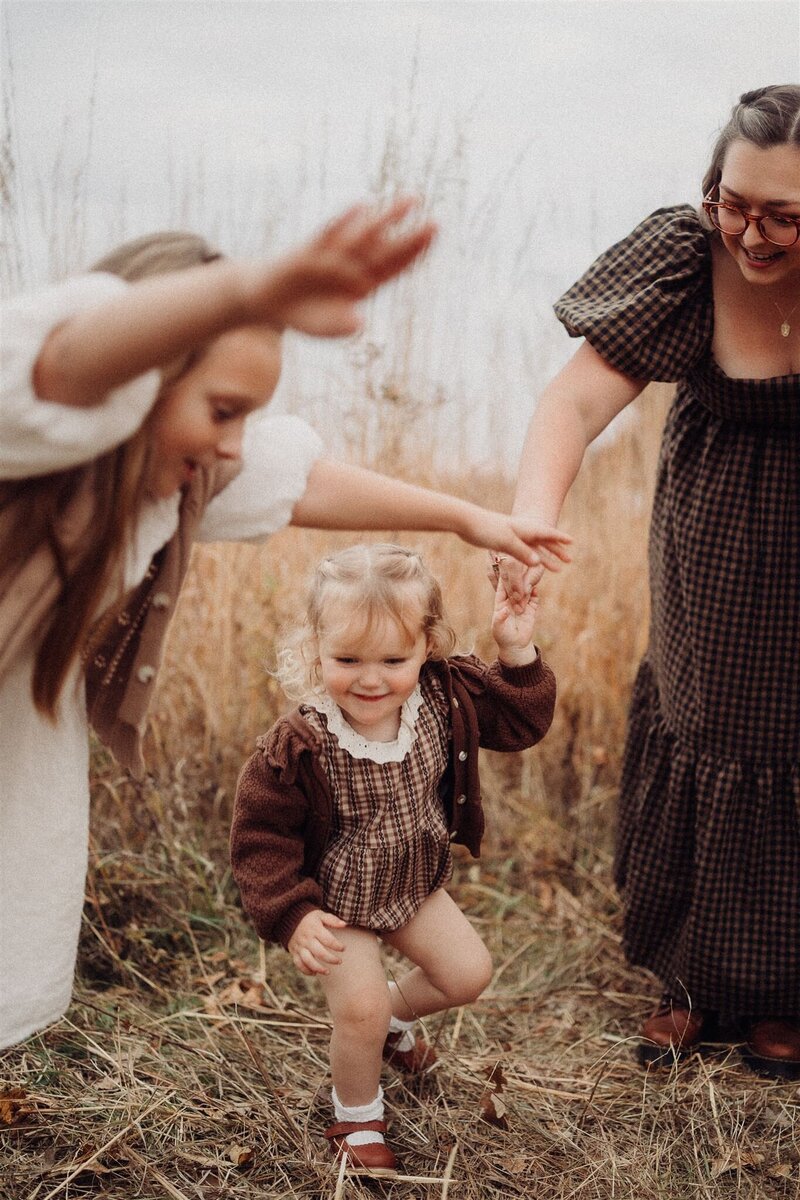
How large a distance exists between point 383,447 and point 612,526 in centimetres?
89

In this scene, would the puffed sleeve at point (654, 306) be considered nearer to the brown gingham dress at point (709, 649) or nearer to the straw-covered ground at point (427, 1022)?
the brown gingham dress at point (709, 649)

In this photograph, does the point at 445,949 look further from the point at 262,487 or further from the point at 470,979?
the point at 262,487

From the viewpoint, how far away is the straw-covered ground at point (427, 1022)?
2137 millimetres

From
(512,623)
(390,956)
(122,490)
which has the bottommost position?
(390,956)

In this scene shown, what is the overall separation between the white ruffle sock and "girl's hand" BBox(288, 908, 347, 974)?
34 centimetres

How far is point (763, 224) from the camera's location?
2.02 metres

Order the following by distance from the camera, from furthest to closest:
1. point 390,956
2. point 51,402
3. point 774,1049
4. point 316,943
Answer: point 390,956 < point 774,1049 < point 316,943 < point 51,402

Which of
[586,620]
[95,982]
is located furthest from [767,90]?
[95,982]

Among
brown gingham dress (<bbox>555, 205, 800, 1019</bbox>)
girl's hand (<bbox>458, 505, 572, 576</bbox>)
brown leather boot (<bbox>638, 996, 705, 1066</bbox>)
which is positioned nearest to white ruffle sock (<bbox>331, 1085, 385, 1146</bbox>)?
brown leather boot (<bbox>638, 996, 705, 1066</bbox>)

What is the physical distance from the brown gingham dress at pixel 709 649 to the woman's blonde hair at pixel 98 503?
3.25 feet

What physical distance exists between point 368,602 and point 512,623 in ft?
0.86

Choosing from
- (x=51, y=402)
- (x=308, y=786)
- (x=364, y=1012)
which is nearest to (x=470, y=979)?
(x=364, y=1012)

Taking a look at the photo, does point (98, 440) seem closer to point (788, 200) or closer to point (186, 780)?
point (788, 200)

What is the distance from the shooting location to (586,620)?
3.78m
